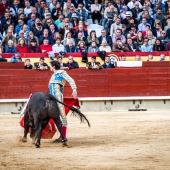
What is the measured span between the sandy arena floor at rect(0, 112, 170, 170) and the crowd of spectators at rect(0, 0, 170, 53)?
3.15 metres

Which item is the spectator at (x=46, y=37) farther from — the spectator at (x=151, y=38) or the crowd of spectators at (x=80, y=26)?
the spectator at (x=151, y=38)

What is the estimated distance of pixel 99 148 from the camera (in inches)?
420

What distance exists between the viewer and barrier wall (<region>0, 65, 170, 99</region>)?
58.7 feet

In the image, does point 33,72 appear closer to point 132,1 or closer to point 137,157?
point 132,1

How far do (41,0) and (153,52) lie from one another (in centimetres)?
302

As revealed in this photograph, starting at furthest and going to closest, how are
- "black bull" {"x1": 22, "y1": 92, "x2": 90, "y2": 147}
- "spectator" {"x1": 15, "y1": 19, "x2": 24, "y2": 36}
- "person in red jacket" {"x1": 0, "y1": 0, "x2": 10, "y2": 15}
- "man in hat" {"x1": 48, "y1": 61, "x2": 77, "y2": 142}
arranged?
"person in red jacket" {"x1": 0, "y1": 0, "x2": 10, "y2": 15}
"spectator" {"x1": 15, "y1": 19, "x2": 24, "y2": 36}
"man in hat" {"x1": 48, "y1": 61, "x2": 77, "y2": 142}
"black bull" {"x1": 22, "y1": 92, "x2": 90, "y2": 147}

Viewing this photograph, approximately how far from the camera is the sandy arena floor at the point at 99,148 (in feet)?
29.9

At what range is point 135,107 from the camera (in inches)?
711

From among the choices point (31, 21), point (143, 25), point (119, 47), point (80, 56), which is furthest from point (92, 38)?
point (143, 25)

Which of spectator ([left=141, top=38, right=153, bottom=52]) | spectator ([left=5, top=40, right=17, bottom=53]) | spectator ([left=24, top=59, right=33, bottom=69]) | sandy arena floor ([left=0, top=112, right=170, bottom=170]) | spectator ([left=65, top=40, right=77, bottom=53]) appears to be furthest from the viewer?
spectator ([left=141, top=38, right=153, bottom=52])

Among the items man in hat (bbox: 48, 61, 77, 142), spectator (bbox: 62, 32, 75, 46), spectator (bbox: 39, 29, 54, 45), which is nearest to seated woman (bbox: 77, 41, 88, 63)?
spectator (bbox: 62, 32, 75, 46)

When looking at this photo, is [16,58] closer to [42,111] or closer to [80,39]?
[80,39]

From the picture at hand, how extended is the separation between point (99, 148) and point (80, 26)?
814cm

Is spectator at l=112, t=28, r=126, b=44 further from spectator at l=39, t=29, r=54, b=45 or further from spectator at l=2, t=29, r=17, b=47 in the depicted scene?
spectator at l=2, t=29, r=17, b=47
